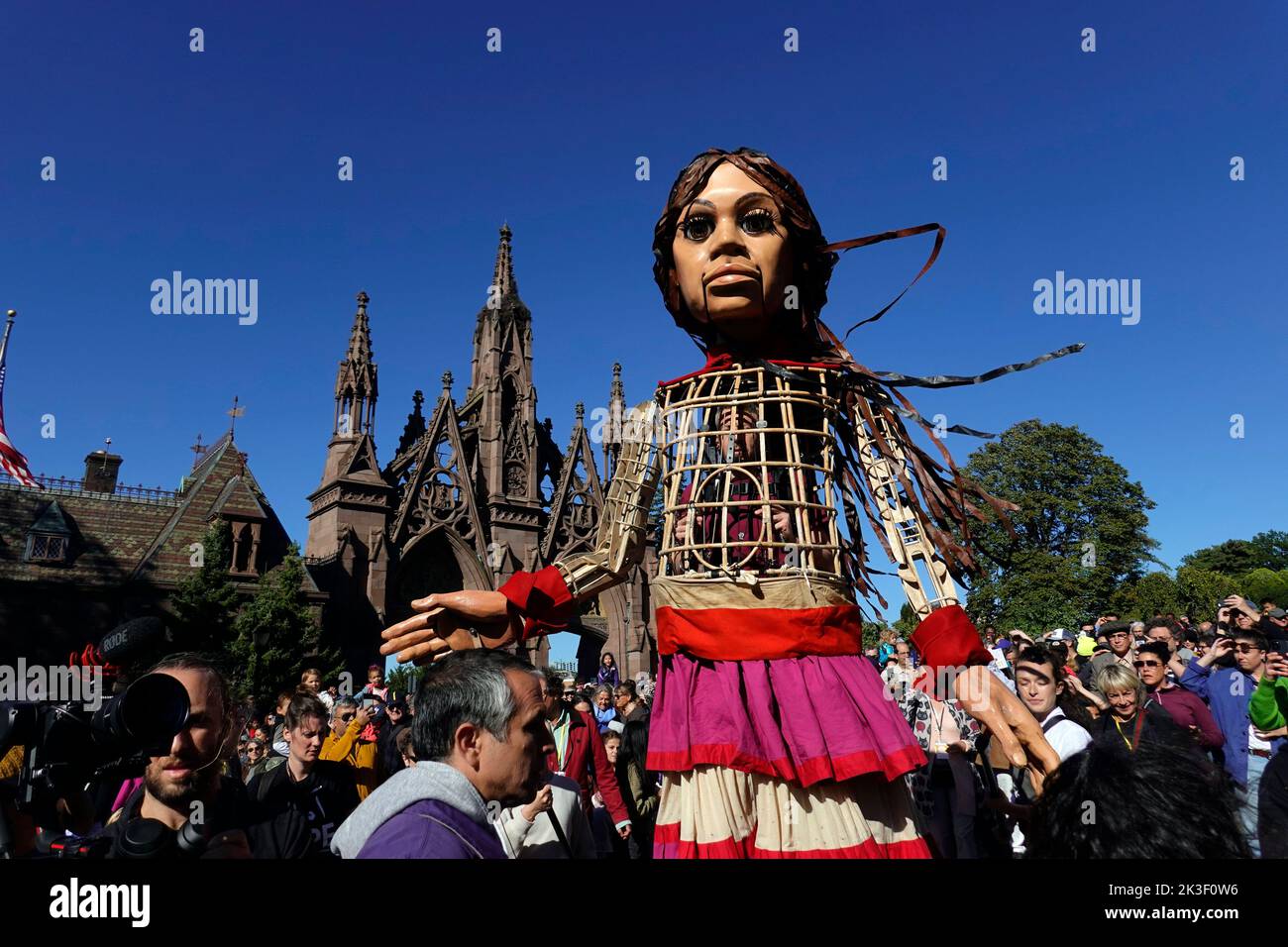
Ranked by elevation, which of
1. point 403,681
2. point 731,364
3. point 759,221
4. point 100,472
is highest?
point 100,472

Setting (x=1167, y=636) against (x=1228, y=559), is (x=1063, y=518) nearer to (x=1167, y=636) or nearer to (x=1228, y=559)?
(x=1228, y=559)

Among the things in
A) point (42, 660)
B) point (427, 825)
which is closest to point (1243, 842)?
point (427, 825)

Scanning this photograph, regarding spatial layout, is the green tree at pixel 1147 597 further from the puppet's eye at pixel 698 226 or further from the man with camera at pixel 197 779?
the man with camera at pixel 197 779

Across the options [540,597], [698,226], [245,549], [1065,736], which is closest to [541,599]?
[540,597]

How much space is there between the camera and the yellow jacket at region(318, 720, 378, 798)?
6.85 meters

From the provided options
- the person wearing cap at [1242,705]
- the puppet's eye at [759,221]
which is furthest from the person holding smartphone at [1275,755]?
the puppet's eye at [759,221]

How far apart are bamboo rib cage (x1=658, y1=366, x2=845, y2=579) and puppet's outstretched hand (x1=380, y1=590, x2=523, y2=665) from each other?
0.80 meters

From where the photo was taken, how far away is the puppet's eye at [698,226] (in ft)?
13.4

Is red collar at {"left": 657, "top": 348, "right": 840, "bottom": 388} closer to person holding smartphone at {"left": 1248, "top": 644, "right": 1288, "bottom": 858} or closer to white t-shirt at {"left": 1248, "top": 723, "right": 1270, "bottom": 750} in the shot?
person holding smartphone at {"left": 1248, "top": 644, "right": 1288, "bottom": 858}

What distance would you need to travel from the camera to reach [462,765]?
2.61m

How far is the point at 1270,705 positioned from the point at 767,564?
13.7 feet

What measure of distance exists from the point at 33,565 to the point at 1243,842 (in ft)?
103

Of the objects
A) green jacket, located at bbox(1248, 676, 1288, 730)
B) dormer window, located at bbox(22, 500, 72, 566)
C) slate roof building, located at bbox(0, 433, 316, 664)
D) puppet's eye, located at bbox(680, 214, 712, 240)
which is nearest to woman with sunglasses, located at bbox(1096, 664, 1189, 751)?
green jacket, located at bbox(1248, 676, 1288, 730)

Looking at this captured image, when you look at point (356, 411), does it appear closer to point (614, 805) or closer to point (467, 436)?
point (467, 436)
